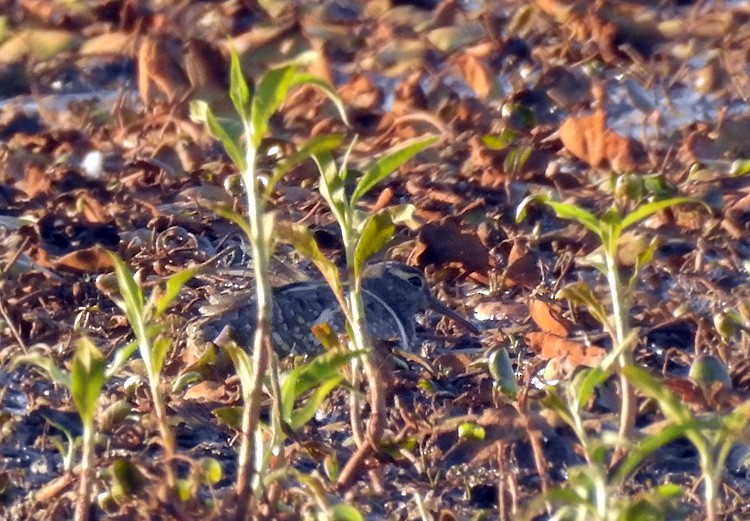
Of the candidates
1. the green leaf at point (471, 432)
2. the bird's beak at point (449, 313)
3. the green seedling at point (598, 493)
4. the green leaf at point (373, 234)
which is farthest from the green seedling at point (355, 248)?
the bird's beak at point (449, 313)

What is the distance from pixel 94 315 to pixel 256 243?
6.55 ft

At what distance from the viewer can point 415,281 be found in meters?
4.33

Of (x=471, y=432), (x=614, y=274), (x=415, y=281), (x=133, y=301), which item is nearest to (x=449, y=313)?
(x=415, y=281)

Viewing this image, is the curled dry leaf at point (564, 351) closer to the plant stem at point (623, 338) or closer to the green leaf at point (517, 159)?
the plant stem at point (623, 338)

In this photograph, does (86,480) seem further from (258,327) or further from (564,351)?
(564,351)

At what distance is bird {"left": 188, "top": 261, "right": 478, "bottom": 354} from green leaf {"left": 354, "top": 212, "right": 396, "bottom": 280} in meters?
0.96

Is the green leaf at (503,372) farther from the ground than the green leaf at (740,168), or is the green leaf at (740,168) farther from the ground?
the green leaf at (503,372)

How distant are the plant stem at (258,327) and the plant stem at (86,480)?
0.90ft

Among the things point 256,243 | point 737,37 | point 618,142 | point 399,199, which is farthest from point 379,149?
point 256,243

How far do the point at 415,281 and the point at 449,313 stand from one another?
166 mm

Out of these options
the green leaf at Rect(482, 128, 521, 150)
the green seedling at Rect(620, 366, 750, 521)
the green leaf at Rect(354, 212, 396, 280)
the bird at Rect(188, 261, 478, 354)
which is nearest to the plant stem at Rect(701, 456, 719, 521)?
the green seedling at Rect(620, 366, 750, 521)

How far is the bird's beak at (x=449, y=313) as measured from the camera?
13.6 feet

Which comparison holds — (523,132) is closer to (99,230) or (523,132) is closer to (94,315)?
(99,230)

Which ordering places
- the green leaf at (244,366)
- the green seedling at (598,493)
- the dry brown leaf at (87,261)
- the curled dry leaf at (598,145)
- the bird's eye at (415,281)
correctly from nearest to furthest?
the green seedling at (598,493) → the green leaf at (244,366) → the bird's eye at (415,281) → the dry brown leaf at (87,261) → the curled dry leaf at (598,145)
